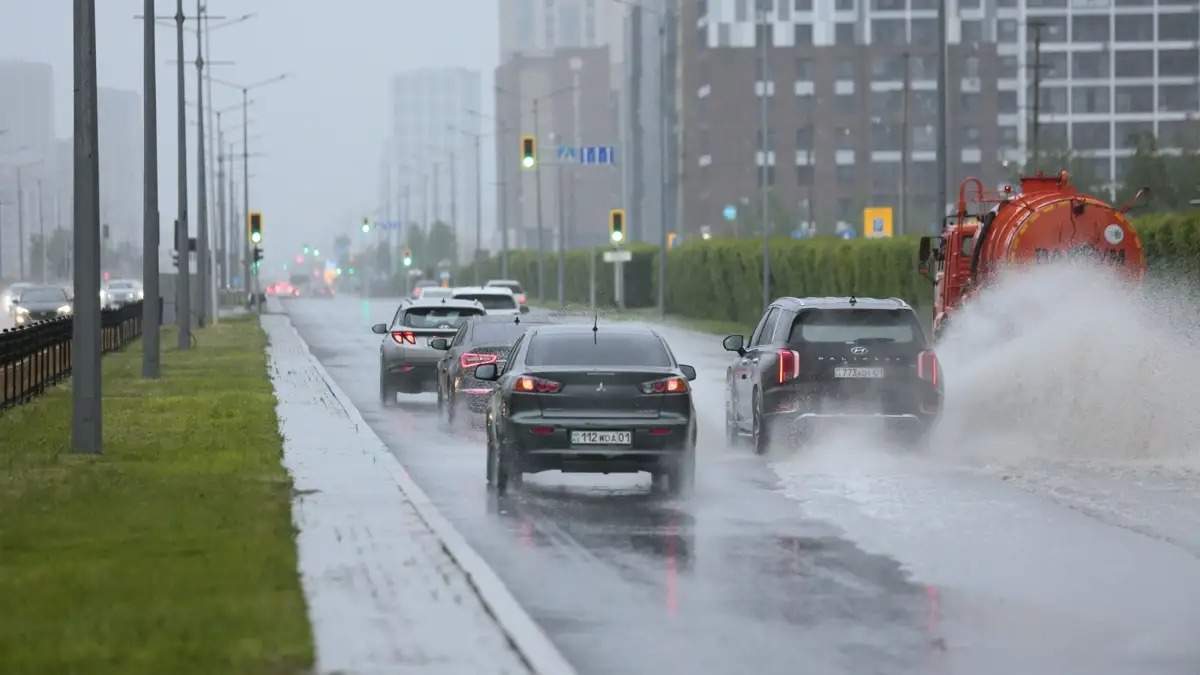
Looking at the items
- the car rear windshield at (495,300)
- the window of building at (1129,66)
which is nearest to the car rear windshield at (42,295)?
the car rear windshield at (495,300)

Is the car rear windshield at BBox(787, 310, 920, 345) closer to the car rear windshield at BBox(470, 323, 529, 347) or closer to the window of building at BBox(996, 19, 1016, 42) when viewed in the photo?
the car rear windshield at BBox(470, 323, 529, 347)

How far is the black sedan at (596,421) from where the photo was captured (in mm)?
20250

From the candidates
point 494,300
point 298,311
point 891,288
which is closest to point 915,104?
point 298,311

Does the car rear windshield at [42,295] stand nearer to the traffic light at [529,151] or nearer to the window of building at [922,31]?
the traffic light at [529,151]

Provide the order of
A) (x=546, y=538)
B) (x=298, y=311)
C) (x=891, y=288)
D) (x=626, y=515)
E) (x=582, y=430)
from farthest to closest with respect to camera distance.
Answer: (x=298, y=311) → (x=891, y=288) → (x=582, y=430) → (x=626, y=515) → (x=546, y=538)

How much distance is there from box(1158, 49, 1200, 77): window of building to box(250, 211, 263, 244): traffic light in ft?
304

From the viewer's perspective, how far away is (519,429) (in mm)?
20344

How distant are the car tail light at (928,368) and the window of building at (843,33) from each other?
449 feet

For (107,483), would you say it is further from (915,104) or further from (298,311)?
(915,104)

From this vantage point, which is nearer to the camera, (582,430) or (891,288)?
(582,430)

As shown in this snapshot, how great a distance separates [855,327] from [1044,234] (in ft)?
33.6

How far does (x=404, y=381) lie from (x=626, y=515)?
59.4 ft

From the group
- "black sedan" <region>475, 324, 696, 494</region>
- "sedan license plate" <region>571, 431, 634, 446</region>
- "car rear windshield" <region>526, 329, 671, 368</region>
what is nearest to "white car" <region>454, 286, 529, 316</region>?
"car rear windshield" <region>526, 329, 671, 368</region>

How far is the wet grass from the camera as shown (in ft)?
36.2
